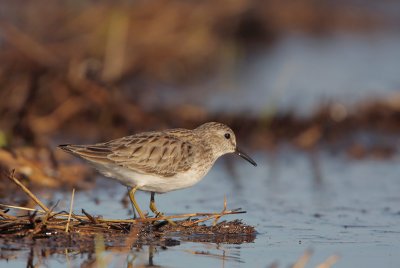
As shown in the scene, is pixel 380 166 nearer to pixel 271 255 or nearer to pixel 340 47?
pixel 271 255

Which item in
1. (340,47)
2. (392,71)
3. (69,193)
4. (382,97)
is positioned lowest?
(69,193)

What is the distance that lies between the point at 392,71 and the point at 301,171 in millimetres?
6591

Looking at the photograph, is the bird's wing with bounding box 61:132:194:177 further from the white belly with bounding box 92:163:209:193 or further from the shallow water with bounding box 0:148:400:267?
the shallow water with bounding box 0:148:400:267

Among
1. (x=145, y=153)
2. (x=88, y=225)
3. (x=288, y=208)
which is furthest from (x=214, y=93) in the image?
(x=88, y=225)

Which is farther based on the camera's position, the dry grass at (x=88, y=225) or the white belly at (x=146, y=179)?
the white belly at (x=146, y=179)

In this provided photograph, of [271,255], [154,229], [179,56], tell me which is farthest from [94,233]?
[179,56]

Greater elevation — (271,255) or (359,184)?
(359,184)

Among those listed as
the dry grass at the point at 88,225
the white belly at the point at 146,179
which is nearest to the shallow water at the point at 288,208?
the dry grass at the point at 88,225

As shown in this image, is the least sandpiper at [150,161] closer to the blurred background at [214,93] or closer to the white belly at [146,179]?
the white belly at [146,179]

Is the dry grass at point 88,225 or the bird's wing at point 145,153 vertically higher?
the bird's wing at point 145,153

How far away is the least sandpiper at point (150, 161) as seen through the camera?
7457 mm

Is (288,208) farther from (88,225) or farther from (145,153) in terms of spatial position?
(88,225)

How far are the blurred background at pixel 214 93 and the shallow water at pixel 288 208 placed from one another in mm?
42

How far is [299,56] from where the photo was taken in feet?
60.6
